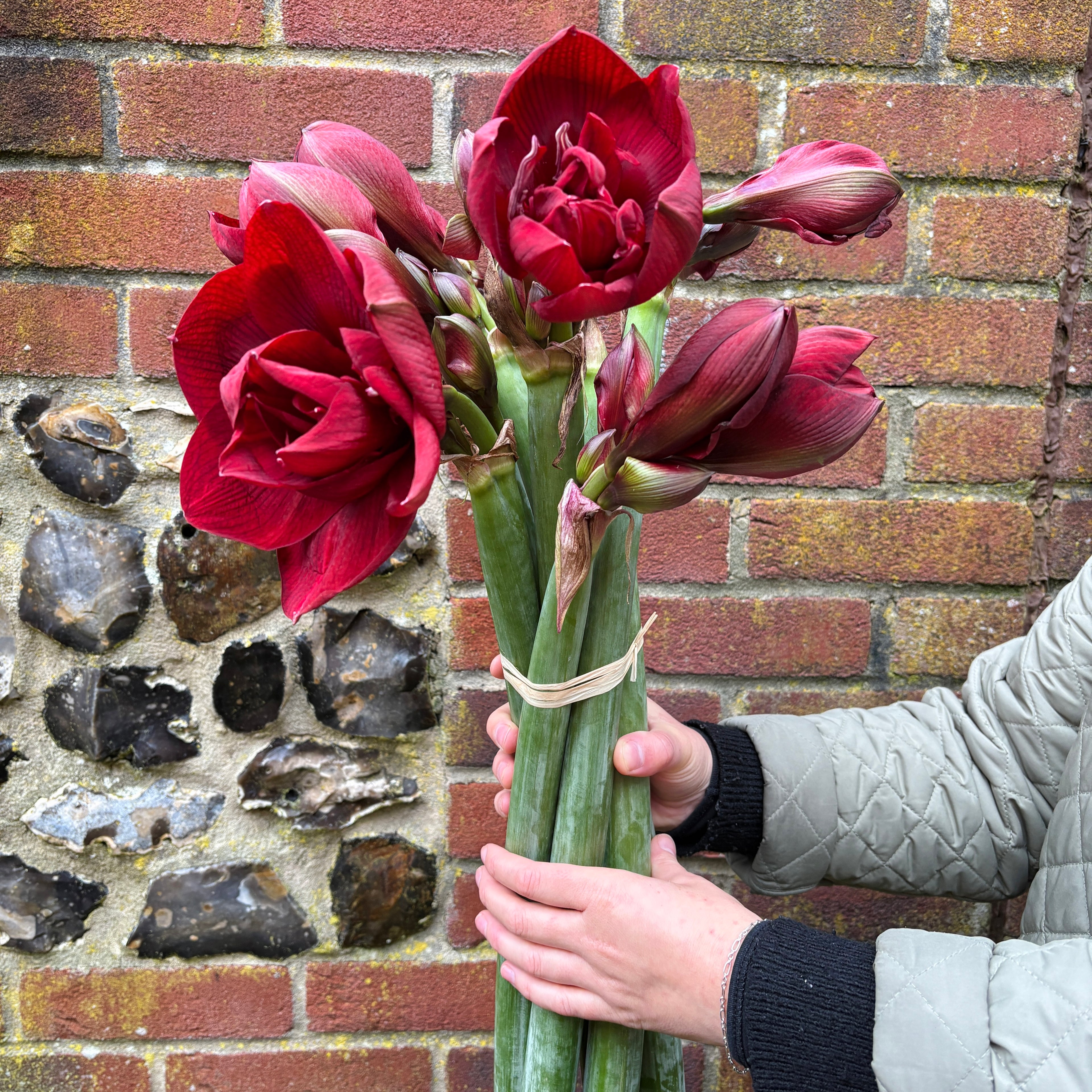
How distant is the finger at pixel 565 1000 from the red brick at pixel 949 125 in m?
0.75

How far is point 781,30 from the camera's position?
79 centimetres

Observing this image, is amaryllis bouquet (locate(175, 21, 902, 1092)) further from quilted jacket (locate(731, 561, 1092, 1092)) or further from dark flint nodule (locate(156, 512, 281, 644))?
dark flint nodule (locate(156, 512, 281, 644))

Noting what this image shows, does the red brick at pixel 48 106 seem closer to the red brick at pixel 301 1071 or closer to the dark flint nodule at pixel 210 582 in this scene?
the dark flint nodule at pixel 210 582

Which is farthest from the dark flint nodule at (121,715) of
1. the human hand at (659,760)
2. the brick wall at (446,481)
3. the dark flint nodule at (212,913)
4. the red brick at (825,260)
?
the red brick at (825,260)

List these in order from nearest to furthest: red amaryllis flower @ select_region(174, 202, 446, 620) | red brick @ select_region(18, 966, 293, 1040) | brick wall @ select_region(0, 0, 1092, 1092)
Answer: red amaryllis flower @ select_region(174, 202, 446, 620), brick wall @ select_region(0, 0, 1092, 1092), red brick @ select_region(18, 966, 293, 1040)

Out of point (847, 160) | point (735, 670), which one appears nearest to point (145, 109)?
point (847, 160)

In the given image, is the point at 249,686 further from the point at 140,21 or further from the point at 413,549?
the point at 140,21

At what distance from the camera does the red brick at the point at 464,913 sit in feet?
2.94

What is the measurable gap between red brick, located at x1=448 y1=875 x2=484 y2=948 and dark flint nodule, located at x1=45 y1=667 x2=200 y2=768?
0.32 metres

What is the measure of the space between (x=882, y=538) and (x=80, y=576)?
811 mm

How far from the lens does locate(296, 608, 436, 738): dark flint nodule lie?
857mm

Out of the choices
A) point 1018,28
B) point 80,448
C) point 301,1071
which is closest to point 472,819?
point 301,1071

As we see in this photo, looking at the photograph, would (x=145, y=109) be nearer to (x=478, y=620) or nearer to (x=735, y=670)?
(x=478, y=620)

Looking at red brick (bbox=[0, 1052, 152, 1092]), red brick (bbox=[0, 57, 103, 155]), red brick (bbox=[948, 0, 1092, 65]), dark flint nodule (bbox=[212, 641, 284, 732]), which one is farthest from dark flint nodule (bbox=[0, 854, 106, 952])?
red brick (bbox=[948, 0, 1092, 65])
